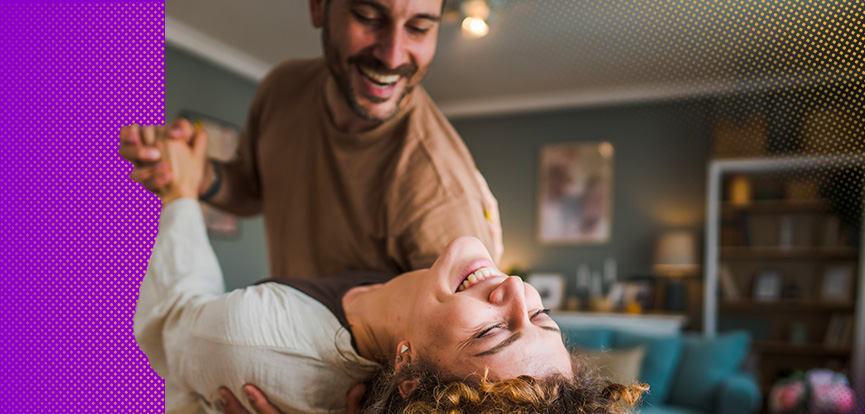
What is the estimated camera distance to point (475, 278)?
0.71 m

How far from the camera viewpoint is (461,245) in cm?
69

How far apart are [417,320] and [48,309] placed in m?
0.49

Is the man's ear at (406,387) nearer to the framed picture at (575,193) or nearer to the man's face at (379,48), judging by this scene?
the man's face at (379,48)

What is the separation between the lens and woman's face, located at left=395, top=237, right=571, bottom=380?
2.12 ft

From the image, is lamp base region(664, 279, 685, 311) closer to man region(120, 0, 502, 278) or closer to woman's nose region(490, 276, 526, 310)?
man region(120, 0, 502, 278)

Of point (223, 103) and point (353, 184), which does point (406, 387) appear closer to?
point (353, 184)

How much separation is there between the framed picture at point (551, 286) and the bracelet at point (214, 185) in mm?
4176

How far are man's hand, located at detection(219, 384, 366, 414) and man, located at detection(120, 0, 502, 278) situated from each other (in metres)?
0.19

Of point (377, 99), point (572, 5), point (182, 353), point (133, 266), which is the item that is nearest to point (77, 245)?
point (133, 266)

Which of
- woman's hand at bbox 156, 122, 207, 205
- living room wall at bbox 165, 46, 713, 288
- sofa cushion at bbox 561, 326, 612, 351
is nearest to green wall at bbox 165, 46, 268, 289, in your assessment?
living room wall at bbox 165, 46, 713, 288

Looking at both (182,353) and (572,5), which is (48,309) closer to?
(182,353)

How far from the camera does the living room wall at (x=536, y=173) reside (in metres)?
4.13

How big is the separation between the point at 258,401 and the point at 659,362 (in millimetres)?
3106

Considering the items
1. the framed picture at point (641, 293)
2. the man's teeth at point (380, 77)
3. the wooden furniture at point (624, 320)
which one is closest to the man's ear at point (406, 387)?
the man's teeth at point (380, 77)
